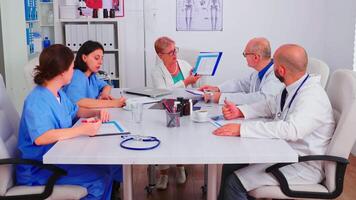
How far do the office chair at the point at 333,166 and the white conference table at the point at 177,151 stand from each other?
0.75 ft

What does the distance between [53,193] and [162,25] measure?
3296 mm

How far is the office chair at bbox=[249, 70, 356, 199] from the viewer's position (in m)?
2.08

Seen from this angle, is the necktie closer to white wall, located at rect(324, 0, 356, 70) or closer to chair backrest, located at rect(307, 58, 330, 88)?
chair backrest, located at rect(307, 58, 330, 88)

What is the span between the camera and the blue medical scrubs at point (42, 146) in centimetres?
203

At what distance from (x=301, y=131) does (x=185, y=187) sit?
150 cm

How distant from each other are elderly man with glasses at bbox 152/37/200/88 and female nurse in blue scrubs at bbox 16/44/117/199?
53.5 inches

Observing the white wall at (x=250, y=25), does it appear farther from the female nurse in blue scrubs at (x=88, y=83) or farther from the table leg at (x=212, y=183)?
the table leg at (x=212, y=183)

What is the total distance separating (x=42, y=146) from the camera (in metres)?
2.10

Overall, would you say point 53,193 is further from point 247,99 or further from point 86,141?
point 247,99

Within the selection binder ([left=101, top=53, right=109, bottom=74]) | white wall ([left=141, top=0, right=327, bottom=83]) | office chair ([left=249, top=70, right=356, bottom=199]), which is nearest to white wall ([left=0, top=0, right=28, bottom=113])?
binder ([left=101, top=53, right=109, bottom=74])

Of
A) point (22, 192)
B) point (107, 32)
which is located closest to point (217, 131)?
point (22, 192)

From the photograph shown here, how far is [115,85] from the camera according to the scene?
5.05 m

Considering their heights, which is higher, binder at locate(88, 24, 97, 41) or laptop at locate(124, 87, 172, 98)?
binder at locate(88, 24, 97, 41)

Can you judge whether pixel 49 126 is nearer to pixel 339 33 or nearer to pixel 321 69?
pixel 321 69
